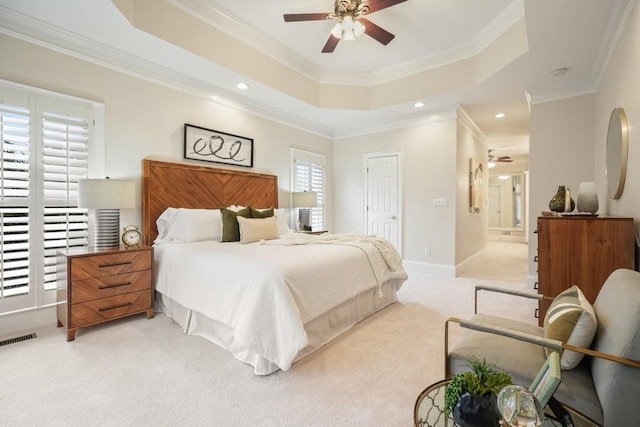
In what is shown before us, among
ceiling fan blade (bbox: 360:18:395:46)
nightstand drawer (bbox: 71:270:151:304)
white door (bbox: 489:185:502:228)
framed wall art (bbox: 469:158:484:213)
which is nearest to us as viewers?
nightstand drawer (bbox: 71:270:151:304)

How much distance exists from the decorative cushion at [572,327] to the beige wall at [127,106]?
377cm

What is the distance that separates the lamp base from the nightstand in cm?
10

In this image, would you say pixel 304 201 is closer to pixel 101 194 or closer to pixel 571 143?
pixel 101 194

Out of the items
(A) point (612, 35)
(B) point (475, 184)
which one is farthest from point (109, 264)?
(B) point (475, 184)

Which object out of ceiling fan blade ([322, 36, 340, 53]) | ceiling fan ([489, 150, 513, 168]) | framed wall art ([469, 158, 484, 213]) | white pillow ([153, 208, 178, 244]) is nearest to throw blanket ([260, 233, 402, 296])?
white pillow ([153, 208, 178, 244])

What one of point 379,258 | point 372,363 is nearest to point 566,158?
point 379,258

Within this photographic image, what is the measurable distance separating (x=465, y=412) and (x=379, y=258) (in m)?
2.28

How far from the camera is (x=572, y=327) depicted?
128 centimetres

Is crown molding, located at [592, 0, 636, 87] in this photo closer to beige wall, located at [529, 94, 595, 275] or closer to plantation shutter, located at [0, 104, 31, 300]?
beige wall, located at [529, 94, 595, 275]

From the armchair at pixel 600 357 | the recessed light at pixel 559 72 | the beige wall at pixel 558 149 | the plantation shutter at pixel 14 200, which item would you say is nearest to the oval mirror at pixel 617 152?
the recessed light at pixel 559 72

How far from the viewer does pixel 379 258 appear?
3109 millimetres

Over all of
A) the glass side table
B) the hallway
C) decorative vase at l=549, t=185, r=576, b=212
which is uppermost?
decorative vase at l=549, t=185, r=576, b=212

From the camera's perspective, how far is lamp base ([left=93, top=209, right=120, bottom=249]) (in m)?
2.77

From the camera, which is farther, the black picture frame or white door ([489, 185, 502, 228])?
white door ([489, 185, 502, 228])
